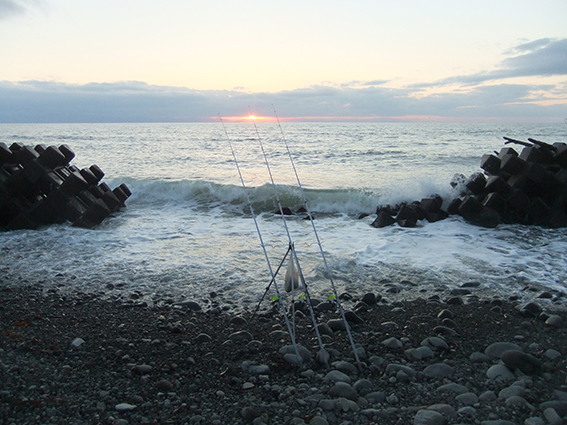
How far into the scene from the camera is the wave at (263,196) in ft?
34.1

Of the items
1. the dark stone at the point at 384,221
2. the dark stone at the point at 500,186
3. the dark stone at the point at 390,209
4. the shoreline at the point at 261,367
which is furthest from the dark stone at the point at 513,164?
the shoreline at the point at 261,367

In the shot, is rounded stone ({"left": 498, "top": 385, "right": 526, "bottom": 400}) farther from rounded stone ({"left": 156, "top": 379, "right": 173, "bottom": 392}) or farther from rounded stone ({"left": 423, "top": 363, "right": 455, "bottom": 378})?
rounded stone ({"left": 156, "top": 379, "right": 173, "bottom": 392})

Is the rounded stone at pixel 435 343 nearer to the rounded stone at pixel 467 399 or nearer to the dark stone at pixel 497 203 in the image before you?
the rounded stone at pixel 467 399

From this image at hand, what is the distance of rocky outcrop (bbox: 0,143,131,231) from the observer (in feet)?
25.3

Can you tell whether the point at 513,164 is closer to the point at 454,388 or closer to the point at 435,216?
the point at 435,216

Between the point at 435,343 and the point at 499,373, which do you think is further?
the point at 435,343

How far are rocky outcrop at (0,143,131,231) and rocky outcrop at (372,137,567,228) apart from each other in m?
6.06

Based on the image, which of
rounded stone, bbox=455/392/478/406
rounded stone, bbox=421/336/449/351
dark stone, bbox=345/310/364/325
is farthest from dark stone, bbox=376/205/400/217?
rounded stone, bbox=455/392/478/406

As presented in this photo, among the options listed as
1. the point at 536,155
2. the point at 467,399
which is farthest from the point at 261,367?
the point at 536,155

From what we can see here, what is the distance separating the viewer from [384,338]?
11.8 ft

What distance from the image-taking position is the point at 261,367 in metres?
3.08

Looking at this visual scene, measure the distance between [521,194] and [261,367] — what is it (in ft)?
23.4

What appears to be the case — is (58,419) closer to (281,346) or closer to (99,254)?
(281,346)

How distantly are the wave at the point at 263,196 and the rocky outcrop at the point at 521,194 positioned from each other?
1.90m
